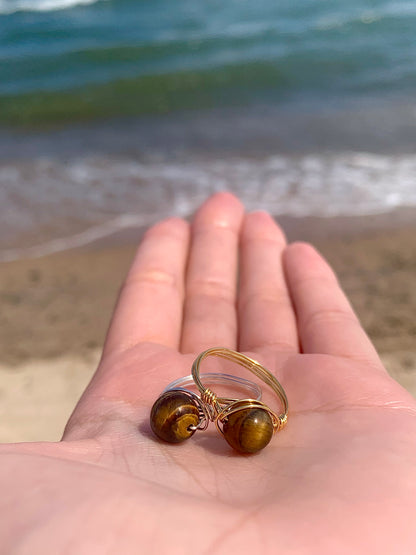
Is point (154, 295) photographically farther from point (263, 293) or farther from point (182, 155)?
point (182, 155)

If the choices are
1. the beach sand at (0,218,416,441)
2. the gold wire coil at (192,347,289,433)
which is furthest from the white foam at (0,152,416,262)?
the gold wire coil at (192,347,289,433)

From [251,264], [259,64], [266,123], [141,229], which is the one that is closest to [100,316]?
[141,229]

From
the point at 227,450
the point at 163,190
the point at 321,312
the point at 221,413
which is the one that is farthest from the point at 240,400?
the point at 163,190

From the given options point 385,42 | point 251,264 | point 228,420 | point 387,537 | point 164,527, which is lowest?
point 385,42

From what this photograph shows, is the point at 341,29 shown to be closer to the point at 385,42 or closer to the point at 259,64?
the point at 385,42

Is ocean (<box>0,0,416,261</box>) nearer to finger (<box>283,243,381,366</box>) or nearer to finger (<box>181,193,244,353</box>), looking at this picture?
finger (<box>181,193,244,353</box>)

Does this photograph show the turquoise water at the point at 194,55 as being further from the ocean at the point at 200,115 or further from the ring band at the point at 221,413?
the ring band at the point at 221,413
